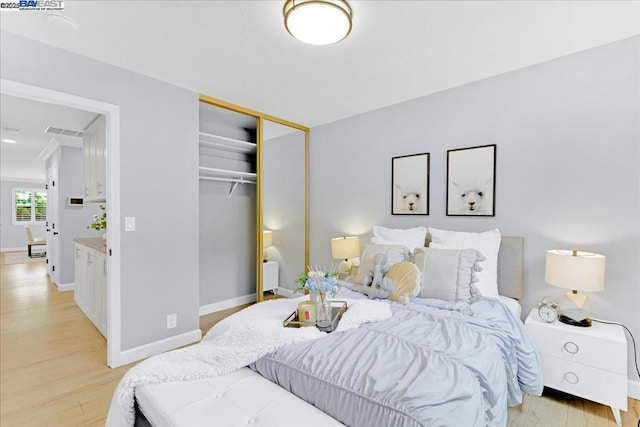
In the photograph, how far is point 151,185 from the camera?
8.84 ft

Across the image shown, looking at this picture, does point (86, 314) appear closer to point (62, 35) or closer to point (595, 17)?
point (62, 35)

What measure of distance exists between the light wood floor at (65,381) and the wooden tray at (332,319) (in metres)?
1.22

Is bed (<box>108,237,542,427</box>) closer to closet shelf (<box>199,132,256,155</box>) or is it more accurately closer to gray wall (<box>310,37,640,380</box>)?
gray wall (<box>310,37,640,380</box>)

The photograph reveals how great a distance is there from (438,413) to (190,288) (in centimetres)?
257

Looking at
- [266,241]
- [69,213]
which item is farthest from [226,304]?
[69,213]

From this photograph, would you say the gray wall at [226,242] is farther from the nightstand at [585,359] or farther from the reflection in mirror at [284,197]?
the nightstand at [585,359]

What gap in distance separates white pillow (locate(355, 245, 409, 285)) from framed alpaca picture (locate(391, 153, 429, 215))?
76 cm

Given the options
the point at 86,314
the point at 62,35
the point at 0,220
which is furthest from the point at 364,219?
the point at 0,220

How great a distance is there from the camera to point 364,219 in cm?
363

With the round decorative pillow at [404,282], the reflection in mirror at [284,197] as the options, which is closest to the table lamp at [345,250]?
the reflection in mirror at [284,197]

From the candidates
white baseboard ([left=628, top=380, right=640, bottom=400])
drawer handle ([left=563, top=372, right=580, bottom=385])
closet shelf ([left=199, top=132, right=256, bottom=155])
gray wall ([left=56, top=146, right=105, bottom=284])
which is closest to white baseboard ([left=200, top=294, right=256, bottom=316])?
closet shelf ([left=199, top=132, right=256, bottom=155])

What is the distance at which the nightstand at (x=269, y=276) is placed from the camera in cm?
378

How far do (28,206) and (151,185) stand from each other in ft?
35.3

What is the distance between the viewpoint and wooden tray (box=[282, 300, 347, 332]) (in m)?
1.67
